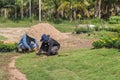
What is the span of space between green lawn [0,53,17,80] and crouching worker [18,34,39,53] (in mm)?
699

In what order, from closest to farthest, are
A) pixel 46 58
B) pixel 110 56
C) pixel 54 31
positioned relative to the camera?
pixel 110 56, pixel 46 58, pixel 54 31

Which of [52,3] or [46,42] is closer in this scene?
[46,42]

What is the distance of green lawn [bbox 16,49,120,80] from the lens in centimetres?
1064

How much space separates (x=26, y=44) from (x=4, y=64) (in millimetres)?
3125

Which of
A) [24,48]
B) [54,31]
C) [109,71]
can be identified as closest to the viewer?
[109,71]

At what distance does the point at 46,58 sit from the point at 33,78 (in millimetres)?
3826

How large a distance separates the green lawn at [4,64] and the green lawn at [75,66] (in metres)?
0.50

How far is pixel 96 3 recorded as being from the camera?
50250mm

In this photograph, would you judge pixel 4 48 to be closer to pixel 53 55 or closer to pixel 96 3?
pixel 53 55

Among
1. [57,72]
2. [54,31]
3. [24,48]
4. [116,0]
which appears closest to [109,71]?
[57,72]

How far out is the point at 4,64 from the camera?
14.1 metres

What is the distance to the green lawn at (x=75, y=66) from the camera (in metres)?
10.6

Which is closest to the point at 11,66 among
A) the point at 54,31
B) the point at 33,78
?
the point at 33,78

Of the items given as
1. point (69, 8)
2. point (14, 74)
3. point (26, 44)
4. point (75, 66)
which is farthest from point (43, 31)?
point (69, 8)
